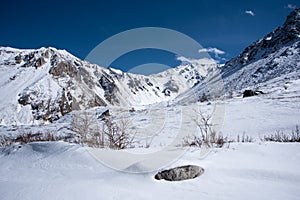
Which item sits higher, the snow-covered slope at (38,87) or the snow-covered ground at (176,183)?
the snow-covered slope at (38,87)

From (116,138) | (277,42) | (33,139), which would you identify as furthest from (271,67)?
(33,139)

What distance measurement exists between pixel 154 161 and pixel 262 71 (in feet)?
145

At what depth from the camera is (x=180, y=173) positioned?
12.4 ft

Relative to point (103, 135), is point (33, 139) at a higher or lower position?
lower

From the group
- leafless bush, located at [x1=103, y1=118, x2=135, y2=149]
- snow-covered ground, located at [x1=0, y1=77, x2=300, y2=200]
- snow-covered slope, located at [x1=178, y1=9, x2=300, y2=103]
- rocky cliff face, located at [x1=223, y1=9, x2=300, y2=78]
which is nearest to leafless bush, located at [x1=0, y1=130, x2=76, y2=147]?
leafless bush, located at [x1=103, y1=118, x2=135, y2=149]

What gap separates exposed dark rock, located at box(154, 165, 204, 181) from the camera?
12.2 ft

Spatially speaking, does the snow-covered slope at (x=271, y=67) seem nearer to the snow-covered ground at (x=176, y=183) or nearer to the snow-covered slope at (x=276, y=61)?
the snow-covered slope at (x=276, y=61)

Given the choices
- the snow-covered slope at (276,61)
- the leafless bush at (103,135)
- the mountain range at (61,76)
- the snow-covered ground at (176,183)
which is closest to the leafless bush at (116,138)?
the leafless bush at (103,135)

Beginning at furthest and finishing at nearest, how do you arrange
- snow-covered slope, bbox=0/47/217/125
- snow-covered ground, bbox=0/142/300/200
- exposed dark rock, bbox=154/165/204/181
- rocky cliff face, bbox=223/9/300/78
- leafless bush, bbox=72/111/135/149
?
snow-covered slope, bbox=0/47/217/125 < rocky cliff face, bbox=223/9/300/78 < leafless bush, bbox=72/111/135/149 < exposed dark rock, bbox=154/165/204/181 < snow-covered ground, bbox=0/142/300/200

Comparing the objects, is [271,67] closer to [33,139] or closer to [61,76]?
[33,139]

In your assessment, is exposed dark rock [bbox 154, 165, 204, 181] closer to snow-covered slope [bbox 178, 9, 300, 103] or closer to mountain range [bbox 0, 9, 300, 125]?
snow-covered slope [bbox 178, 9, 300, 103]

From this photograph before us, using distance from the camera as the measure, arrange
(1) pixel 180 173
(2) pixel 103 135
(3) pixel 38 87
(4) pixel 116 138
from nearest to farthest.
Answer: (1) pixel 180 173 < (2) pixel 103 135 < (4) pixel 116 138 < (3) pixel 38 87

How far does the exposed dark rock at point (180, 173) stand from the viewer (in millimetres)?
3727

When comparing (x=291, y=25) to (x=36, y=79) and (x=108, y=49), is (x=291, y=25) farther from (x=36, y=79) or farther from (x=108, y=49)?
(x=36, y=79)
